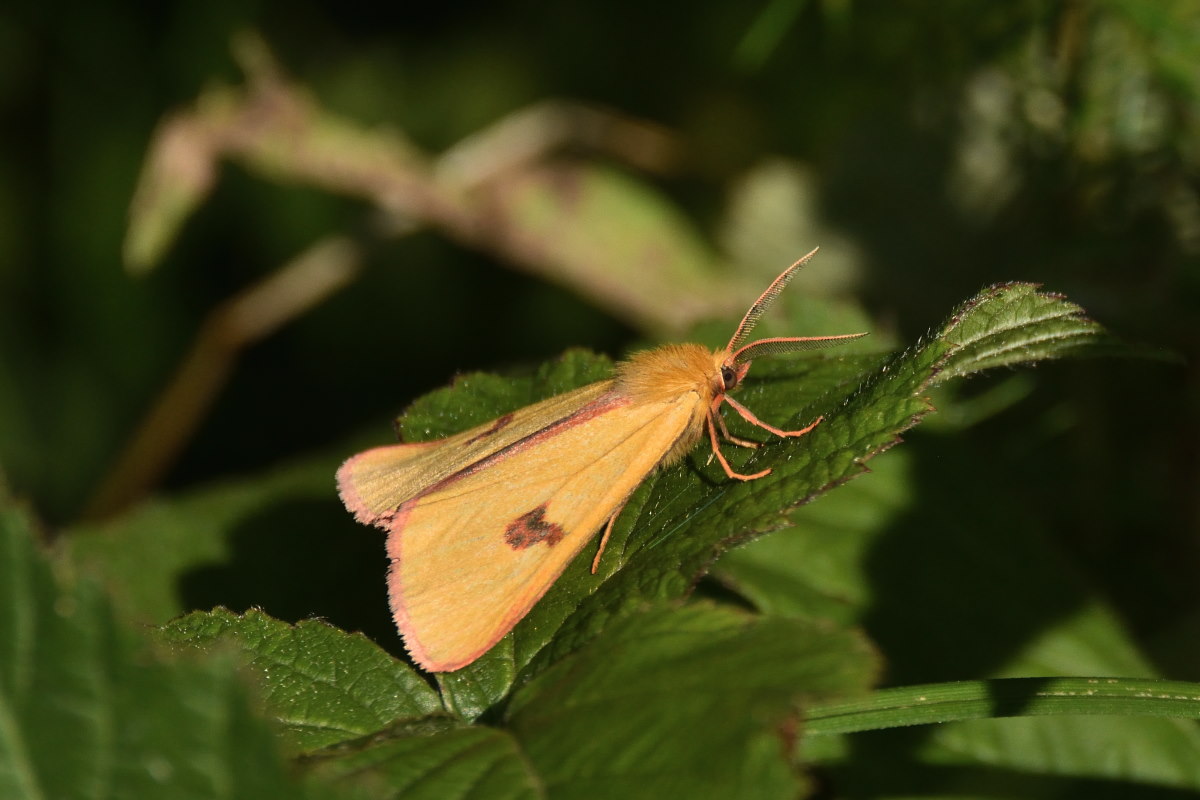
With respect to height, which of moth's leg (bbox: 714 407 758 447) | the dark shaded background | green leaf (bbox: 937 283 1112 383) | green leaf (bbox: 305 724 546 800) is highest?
the dark shaded background

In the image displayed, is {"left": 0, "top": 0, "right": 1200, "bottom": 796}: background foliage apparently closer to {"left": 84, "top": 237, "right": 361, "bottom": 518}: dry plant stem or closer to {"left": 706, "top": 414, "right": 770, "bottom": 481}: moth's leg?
{"left": 84, "top": 237, "right": 361, "bottom": 518}: dry plant stem

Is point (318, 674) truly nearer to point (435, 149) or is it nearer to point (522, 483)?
point (522, 483)

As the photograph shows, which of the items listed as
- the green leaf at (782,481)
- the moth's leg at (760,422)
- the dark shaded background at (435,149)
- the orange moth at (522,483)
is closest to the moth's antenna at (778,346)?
the orange moth at (522,483)

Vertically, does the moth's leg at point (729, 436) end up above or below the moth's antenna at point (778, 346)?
below

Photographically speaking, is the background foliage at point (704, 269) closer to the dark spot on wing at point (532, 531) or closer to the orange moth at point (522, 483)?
the orange moth at point (522, 483)

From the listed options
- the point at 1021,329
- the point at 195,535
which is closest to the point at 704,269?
the point at 195,535

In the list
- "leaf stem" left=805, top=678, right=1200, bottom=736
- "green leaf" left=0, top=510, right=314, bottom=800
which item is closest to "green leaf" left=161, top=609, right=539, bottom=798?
"green leaf" left=0, top=510, right=314, bottom=800

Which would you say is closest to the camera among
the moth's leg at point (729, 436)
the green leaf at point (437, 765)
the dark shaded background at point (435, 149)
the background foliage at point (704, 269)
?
the green leaf at point (437, 765)

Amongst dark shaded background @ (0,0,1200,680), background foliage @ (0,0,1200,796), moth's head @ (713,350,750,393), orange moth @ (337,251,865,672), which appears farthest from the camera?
dark shaded background @ (0,0,1200,680)
